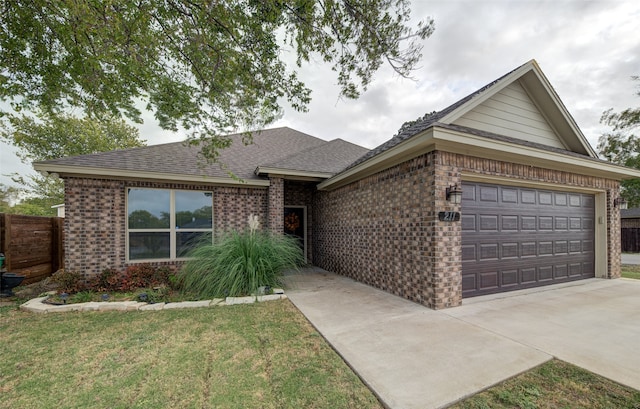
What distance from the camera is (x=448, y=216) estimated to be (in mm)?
4246

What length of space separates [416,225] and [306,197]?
18.5 feet

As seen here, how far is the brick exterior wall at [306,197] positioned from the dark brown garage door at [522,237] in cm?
579

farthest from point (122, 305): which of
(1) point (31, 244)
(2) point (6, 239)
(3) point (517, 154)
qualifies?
(3) point (517, 154)

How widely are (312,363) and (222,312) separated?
2.31 metres

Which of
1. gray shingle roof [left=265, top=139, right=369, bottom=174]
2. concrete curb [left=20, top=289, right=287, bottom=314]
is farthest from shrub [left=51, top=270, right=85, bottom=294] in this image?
gray shingle roof [left=265, top=139, right=369, bottom=174]

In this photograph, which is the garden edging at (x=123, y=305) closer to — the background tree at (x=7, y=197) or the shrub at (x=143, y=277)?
the shrub at (x=143, y=277)

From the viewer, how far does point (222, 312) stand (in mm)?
4305

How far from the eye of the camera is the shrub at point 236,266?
17.0ft

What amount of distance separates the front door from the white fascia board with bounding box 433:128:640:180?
628 centimetres

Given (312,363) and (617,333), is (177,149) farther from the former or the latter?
(617,333)

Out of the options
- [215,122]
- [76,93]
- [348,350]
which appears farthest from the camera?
[215,122]

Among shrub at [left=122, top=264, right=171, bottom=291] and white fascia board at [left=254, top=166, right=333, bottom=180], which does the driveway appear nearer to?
shrub at [left=122, top=264, right=171, bottom=291]

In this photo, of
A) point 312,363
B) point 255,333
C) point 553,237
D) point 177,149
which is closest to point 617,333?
point 553,237

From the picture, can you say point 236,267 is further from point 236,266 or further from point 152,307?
point 152,307
